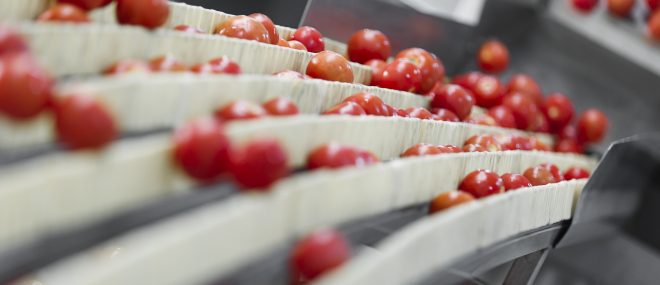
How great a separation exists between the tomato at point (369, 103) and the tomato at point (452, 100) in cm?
59

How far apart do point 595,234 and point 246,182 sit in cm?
207

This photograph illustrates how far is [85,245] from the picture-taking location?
104 centimetres

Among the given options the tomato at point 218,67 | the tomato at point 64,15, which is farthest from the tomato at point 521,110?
the tomato at point 64,15

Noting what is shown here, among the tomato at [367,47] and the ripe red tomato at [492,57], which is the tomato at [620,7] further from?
the tomato at [367,47]

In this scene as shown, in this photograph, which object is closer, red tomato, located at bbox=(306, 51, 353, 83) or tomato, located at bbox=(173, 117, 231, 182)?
tomato, located at bbox=(173, 117, 231, 182)

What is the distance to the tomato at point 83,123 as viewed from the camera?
1.04m

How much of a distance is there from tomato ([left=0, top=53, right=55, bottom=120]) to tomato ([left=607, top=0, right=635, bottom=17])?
3.10m

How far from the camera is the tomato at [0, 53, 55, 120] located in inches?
41.7

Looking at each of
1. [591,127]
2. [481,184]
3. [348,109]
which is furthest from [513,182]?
[591,127]

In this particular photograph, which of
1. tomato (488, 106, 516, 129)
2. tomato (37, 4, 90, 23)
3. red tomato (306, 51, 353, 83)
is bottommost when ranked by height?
tomato (488, 106, 516, 129)

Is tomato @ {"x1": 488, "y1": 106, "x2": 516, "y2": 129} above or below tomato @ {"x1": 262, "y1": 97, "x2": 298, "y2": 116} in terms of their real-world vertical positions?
below

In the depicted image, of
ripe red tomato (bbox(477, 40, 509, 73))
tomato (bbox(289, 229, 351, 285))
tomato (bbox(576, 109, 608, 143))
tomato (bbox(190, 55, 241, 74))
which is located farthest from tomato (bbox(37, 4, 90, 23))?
tomato (bbox(576, 109, 608, 143))

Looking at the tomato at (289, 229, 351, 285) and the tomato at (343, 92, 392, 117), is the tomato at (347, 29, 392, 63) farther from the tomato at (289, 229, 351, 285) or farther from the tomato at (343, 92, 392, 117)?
the tomato at (289, 229, 351, 285)

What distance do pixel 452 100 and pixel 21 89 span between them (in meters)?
1.53
